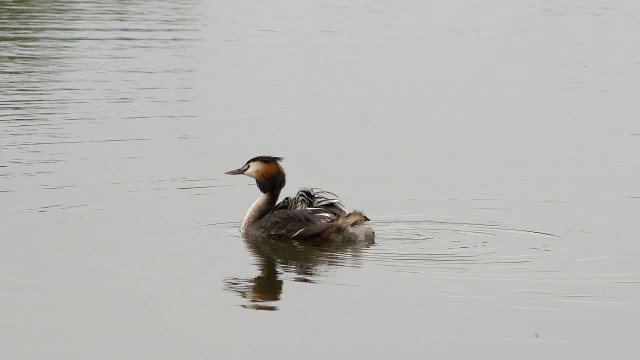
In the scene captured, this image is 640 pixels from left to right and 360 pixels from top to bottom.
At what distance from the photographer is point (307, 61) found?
26.8 meters

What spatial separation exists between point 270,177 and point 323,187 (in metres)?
1.65

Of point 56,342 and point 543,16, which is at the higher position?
point 543,16

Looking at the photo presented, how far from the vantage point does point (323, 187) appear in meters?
16.1

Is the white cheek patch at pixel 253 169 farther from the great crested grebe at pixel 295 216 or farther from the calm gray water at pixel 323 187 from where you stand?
the calm gray water at pixel 323 187

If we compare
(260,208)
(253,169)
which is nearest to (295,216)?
(260,208)

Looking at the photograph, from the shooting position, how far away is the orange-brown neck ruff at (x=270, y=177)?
571 inches

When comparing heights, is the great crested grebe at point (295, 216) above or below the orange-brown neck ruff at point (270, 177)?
below

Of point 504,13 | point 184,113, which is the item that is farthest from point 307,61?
point 504,13

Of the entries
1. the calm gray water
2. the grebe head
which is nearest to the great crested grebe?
the grebe head

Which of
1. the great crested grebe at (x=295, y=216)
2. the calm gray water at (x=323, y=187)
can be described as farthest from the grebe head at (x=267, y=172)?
the calm gray water at (x=323, y=187)

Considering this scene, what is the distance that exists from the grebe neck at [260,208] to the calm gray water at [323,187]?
268mm

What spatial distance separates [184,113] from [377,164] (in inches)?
173

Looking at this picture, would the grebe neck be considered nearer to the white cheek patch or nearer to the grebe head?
the grebe head

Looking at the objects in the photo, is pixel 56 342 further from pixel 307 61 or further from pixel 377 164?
pixel 307 61
